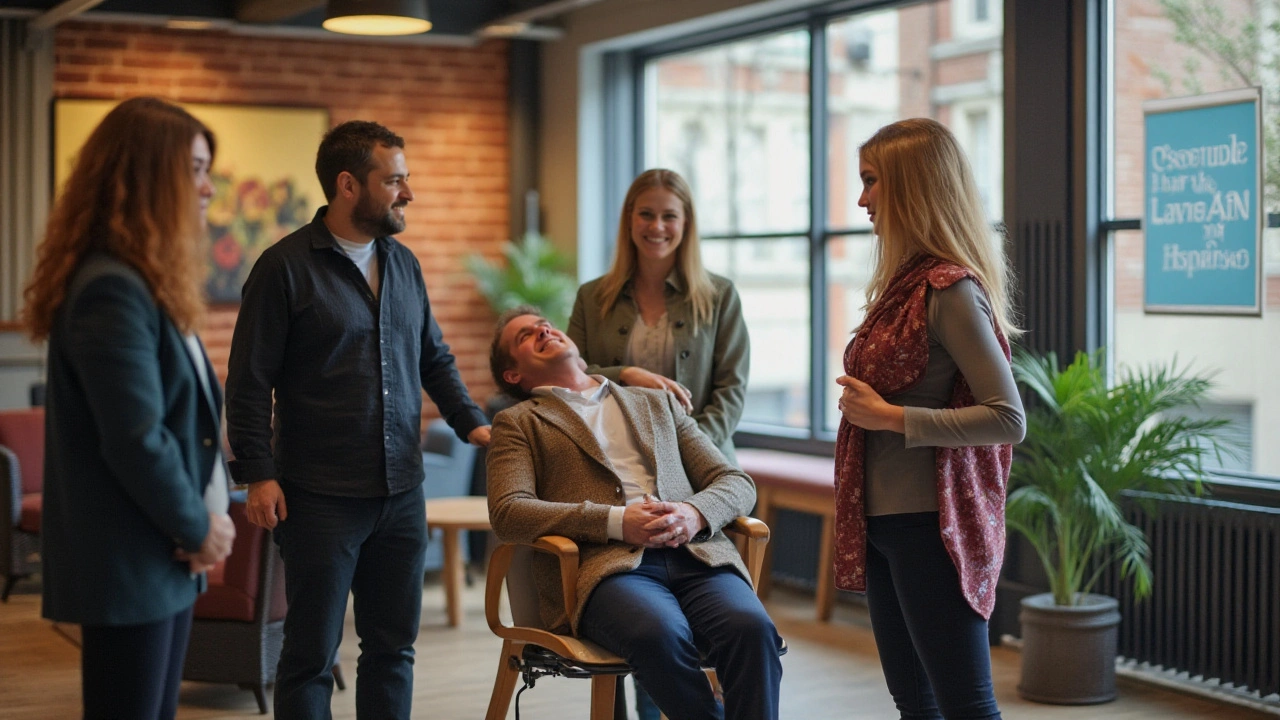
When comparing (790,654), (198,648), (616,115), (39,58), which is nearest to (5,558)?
(198,648)

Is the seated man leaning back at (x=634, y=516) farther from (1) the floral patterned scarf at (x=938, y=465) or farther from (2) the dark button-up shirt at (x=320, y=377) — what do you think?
(1) the floral patterned scarf at (x=938, y=465)

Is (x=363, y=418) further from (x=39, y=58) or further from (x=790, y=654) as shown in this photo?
(x=39, y=58)

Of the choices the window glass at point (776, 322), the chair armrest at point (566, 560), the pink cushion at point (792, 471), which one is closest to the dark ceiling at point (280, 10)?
the window glass at point (776, 322)

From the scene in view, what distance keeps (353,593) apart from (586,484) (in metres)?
0.61

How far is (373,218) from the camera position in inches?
122

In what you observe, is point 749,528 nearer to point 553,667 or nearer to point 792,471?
point 553,667

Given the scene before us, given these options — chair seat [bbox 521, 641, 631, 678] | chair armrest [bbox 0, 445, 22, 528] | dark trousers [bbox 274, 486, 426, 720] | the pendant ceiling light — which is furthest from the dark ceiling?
chair seat [bbox 521, 641, 631, 678]

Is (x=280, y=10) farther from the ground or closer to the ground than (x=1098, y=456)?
farther from the ground

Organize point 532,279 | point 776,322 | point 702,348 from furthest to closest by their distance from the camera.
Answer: point 532,279, point 776,322, point 702,348

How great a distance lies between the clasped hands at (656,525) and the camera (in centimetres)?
309

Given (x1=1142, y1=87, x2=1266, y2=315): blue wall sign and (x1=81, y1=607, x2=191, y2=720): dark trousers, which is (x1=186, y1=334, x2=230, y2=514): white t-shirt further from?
(x1=1142, y1=87, x2=1266, y2=315): blue wall sign

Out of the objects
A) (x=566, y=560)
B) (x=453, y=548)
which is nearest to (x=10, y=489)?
(x=453, y=548)

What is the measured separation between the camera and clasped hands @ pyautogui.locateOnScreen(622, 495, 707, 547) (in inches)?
122

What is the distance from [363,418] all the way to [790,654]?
2.63 meters
